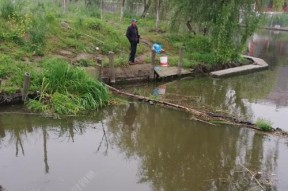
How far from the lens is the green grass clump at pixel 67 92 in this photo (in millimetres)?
10617

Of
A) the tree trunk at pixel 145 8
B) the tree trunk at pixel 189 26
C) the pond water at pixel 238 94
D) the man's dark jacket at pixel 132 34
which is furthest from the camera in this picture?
the tree trunk at pixel 145 8

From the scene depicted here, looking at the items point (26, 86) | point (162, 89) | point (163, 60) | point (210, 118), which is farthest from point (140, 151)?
point (163, 60)

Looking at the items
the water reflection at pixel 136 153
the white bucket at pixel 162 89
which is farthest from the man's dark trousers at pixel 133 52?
the water reflection at pixel 136 153

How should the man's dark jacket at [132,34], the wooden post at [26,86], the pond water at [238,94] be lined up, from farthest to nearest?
the man's dark jacket at [132,34] → the pond water at [238,94] → the wooden post at [26,86]

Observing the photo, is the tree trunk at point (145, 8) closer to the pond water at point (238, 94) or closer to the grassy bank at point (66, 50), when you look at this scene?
the grassy bank at point (66, 50)

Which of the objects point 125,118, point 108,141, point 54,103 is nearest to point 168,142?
point 108,141

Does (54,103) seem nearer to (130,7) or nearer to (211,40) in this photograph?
(211,40)

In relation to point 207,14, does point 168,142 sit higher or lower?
lower

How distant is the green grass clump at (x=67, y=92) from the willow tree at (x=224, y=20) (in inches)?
303

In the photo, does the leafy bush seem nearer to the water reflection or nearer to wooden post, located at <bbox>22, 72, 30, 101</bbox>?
wooden post, located at <bbox>22, 72, 30, 101</bbox>

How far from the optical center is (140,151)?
28.9ft

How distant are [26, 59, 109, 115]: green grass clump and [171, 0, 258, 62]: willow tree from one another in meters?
7.69

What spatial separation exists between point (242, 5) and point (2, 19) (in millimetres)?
10085

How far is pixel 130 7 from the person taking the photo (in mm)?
27469
